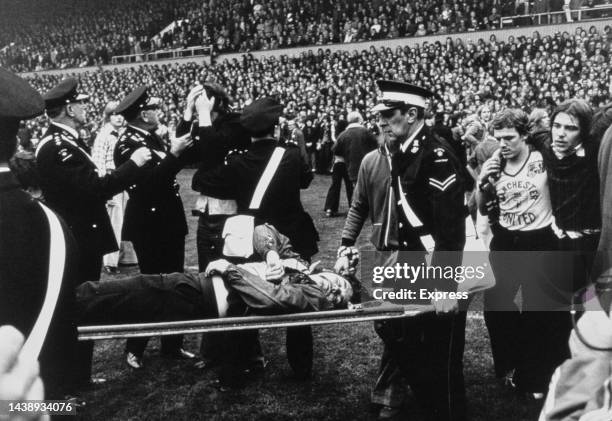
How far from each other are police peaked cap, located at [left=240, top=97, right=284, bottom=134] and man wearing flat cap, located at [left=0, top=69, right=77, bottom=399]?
2706 millimetres

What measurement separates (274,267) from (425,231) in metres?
0.87

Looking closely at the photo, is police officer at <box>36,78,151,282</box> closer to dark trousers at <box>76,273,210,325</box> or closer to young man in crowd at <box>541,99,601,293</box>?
dark trousers at <box>76,273,210,325</box>

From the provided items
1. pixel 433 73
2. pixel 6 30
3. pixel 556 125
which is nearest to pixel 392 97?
pixel 556 125

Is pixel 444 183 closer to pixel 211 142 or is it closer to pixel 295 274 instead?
pixel 295 274

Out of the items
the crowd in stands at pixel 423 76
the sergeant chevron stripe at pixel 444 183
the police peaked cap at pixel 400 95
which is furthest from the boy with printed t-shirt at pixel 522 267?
the crowd in stands at pixel 423 76

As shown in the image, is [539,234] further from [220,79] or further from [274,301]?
[220,79]

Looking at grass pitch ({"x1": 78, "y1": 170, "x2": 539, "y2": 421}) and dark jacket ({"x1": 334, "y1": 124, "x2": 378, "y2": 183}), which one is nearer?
grass pitch ({"x1": 78, "y1": 170, "x2": 539, "y2": 421})

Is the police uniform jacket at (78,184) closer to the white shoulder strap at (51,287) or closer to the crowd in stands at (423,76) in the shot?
the white shoulder strap at (51,287)

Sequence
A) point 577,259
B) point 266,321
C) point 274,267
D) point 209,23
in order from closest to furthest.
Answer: point 266,321, point 274,267, point 577,259, point 209,23

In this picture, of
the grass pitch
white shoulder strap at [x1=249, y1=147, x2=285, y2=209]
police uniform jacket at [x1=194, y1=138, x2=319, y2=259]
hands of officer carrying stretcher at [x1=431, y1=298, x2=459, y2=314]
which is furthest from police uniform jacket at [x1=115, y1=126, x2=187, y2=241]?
hands of officer carrying stretcher at [x1=431, y1=298, x2=459, y2=314]

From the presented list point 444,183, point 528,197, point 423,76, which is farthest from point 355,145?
point 423,76

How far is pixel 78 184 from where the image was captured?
4062 mm

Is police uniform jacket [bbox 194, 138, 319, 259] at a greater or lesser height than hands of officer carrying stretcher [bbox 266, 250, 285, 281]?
greater

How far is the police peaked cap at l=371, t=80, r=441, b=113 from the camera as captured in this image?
3434 mm
